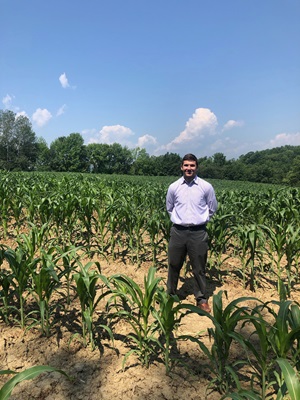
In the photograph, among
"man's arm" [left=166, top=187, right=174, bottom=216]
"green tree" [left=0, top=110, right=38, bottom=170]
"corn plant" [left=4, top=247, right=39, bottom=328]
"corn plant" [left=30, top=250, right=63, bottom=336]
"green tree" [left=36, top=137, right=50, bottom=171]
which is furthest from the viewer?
"green tree" [left=36, top=137, right=50, bottom=171]

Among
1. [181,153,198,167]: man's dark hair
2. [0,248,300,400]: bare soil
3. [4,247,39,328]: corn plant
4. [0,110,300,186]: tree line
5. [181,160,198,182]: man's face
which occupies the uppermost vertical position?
[0,110,300,186]: tree line

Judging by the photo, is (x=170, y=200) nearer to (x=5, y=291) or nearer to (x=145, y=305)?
(x=145, y=305)

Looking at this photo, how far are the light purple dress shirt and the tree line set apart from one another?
6095 centimetres

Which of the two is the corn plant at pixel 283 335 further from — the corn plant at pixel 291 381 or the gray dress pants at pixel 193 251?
the gray dress pants at pixel 193 251

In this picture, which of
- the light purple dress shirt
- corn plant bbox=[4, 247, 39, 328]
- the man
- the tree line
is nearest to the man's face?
the man

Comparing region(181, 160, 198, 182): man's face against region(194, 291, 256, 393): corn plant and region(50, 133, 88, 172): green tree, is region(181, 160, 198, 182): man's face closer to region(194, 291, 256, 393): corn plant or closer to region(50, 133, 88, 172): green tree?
region(194, 291, 256, 393): corn plant

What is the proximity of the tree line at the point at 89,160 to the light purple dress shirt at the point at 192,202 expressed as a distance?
60952 millimetres

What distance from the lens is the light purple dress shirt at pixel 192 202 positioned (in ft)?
10.9

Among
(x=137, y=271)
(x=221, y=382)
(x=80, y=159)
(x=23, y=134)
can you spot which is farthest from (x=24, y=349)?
(x=80, y=159)

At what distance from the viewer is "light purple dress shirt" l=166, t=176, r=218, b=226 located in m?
3.34

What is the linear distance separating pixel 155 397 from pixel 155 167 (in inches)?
3259

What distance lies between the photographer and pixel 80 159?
79750mm

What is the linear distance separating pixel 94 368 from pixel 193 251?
1.69 m

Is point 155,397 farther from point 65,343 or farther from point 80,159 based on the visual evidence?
point 80,159
